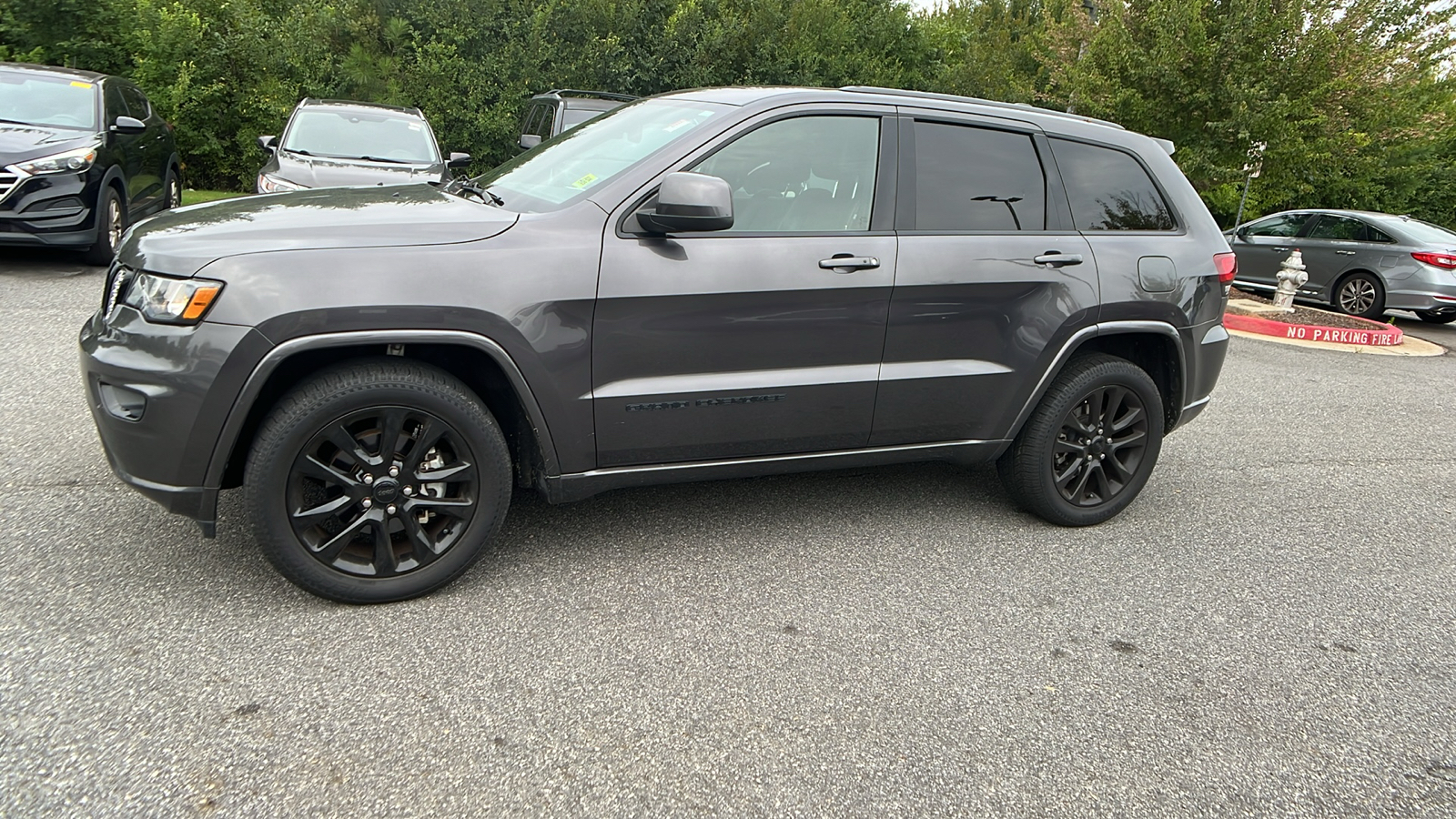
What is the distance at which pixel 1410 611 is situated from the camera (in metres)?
3.87

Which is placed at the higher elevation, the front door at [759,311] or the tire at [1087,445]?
the front door at [759,311]

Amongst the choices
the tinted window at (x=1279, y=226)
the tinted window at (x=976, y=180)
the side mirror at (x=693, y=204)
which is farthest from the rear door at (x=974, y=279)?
the tinted window at (x=1279, y=226)

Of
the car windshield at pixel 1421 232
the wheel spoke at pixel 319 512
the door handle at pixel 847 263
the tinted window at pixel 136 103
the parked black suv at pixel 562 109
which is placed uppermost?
the parked black suv at pixel 562 109

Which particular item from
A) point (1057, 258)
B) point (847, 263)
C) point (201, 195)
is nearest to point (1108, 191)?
point (1057, 258)

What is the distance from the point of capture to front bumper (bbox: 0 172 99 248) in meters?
7.70

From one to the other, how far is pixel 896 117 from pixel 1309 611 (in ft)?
8.06

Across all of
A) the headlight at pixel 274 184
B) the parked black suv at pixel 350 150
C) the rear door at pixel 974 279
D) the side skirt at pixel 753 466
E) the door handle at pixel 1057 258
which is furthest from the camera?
the parked black suv at pixel 350 150

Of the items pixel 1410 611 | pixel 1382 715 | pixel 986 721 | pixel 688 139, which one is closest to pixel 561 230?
pixel 688 139

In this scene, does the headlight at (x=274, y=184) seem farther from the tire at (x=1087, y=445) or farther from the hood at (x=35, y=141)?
the tire at (x=1087, y=445)

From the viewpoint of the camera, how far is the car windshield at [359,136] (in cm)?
931

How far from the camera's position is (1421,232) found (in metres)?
12.4

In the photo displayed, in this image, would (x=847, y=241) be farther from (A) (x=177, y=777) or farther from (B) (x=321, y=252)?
(A) (x=177, y=777)

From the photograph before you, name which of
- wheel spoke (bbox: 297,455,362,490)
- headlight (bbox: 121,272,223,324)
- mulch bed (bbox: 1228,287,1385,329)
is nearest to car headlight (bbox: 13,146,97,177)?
headlight (bbox: 121,272,223,324)

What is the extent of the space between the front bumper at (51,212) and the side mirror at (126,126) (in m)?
0.82
